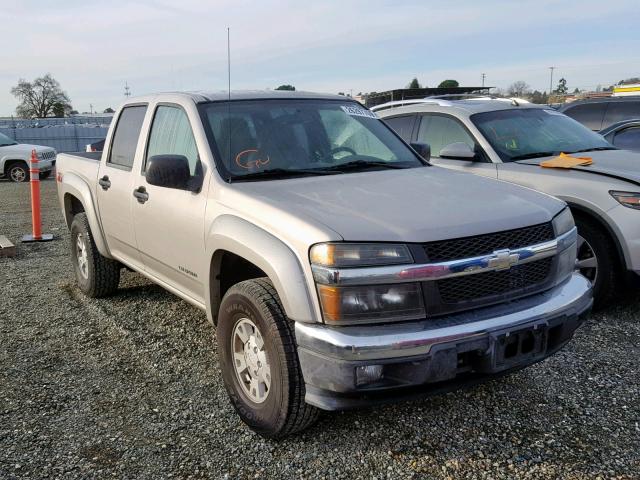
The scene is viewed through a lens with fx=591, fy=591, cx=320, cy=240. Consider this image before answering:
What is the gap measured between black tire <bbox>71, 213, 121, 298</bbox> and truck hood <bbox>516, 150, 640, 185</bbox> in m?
3.75

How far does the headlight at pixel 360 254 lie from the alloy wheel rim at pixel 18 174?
54.3ft

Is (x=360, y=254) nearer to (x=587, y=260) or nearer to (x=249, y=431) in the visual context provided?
(x=249, y=431)

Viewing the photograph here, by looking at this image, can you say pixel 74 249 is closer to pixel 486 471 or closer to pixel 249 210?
pixel 249 210

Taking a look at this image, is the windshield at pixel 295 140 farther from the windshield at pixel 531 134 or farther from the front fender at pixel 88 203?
the front fender at pixel 88 203

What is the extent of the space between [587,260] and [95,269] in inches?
161

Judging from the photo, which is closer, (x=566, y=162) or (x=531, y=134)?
(x=566, y=162)

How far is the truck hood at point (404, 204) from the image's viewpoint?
262 cm

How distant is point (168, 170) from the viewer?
334 cm

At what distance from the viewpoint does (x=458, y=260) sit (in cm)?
260

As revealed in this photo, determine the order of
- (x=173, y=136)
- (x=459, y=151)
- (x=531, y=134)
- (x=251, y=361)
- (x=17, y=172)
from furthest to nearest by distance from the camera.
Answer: (x=17, y=172)
(x=531, y=134)
(x=459, y=151)
(x=173, y=136)
(x=251, y=361)


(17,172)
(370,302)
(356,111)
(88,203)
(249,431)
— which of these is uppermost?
(356,111)

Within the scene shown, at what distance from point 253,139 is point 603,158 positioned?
3278 mm

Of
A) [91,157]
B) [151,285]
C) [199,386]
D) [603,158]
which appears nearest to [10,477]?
[199,386]

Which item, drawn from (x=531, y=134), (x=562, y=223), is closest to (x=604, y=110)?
(x=531, y=134)
